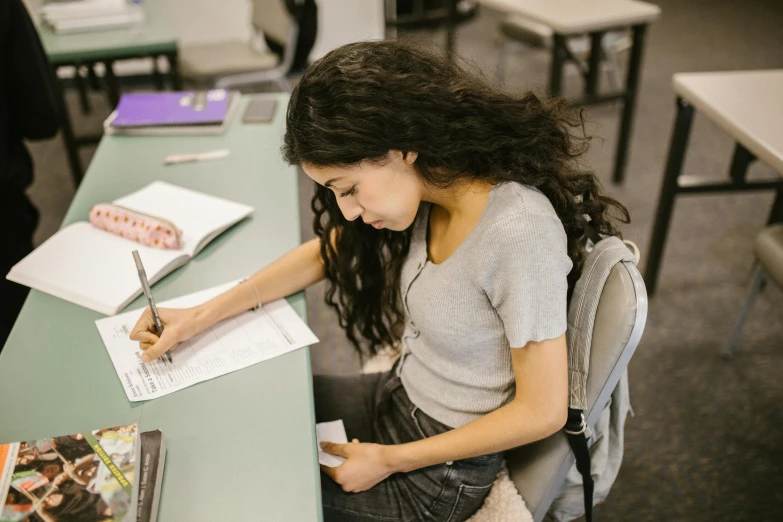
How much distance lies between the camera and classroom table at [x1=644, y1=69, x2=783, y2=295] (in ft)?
5.42

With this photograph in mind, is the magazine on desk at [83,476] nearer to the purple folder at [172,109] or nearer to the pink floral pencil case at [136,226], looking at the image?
the pink floral pencil case at [136,226]

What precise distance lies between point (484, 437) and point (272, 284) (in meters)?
0.47

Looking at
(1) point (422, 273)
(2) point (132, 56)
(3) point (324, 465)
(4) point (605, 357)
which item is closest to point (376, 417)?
(3) point (324, 465)

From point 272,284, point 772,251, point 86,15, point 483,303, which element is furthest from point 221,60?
point 483,303

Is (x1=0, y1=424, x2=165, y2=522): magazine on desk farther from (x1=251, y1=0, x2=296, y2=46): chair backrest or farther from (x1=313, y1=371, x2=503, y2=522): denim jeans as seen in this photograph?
(x1=251, y1=0, x2=296, y2=46): chair backrest

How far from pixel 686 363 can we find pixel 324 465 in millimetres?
1451

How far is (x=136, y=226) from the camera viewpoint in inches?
51.6

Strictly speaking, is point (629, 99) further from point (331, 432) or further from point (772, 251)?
point (331, 432)

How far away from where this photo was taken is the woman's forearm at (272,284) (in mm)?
1109

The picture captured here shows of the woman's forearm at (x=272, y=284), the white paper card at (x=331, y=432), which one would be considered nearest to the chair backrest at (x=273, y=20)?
the woman's forearm at (x=272, y=284)

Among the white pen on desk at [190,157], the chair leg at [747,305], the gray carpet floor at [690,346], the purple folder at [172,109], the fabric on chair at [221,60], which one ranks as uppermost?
the purple folder at [172,109]

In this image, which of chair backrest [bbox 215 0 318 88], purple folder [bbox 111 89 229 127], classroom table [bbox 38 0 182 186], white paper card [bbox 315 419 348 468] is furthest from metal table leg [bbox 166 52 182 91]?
white paper card [bbox 315 419 348 468]

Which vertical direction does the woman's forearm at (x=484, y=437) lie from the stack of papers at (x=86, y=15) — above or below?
below

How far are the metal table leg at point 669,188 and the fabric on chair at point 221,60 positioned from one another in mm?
1920
